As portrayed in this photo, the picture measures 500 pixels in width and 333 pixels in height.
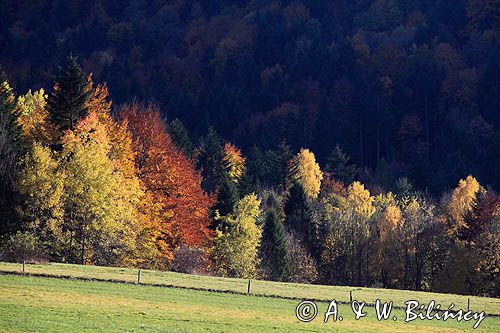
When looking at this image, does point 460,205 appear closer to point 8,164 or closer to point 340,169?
point 340,169

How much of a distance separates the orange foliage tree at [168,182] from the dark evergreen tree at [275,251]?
6.87 meters

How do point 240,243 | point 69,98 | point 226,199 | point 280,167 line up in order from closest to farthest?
point 69,98
point 240,243
point 226,199
point 280,167

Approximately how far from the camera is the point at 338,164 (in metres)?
142

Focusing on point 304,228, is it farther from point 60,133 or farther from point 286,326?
point 286,326

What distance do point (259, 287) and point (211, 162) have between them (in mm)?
65742

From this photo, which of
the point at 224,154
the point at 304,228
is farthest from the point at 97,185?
the point at 224,154

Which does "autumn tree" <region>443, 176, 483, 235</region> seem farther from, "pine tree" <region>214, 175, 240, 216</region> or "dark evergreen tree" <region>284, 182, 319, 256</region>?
"pine tree" <region>214, 175, 240, 216</region>

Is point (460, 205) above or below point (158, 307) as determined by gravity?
above

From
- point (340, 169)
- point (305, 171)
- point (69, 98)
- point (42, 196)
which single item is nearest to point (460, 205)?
point (305, 171)

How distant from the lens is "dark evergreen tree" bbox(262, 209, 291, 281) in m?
78.8

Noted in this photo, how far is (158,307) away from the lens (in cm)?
3944

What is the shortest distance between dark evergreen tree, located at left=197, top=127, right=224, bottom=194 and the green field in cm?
5923

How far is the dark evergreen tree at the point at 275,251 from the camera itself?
78.8 meters

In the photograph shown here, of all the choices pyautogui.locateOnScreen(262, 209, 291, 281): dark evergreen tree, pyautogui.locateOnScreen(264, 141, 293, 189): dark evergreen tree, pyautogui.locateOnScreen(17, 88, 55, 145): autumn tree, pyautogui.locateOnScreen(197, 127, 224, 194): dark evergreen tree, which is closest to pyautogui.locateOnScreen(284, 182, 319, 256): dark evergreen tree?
pyautogui.locateOnScreen(262, 209, 291, 281): dark evergreen tree
